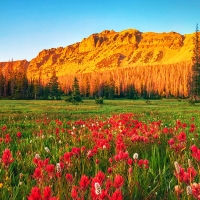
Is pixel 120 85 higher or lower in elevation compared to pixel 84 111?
higher

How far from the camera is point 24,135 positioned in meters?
6.98

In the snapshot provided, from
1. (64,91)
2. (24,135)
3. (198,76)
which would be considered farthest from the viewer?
(64,91)

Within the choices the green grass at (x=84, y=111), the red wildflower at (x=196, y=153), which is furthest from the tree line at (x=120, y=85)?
the red wildflower at (x=196, y=153)

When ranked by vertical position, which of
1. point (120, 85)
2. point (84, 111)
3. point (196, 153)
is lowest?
point (84, 111)

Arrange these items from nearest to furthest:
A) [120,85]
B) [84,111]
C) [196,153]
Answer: [196,153]
[84,111]
[120,85]

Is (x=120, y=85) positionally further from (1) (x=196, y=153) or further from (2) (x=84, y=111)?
(1) (x=196, y=153)

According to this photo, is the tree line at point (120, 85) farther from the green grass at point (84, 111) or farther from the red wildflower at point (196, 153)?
the red wildflower at point (196, 153)

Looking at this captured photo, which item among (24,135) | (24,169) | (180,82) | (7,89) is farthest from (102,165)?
(180,82)

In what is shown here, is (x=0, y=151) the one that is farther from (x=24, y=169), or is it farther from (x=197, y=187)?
(x=197, y=187)

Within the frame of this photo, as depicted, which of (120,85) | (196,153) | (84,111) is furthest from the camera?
(120,85)

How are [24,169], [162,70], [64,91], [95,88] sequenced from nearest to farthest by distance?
[24,169] → [95,88] → [162,70] → [64,91]

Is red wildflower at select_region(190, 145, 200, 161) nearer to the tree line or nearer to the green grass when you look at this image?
the green grass

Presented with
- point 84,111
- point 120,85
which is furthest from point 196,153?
point 120,85

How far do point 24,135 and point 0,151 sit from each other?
2880 mm
